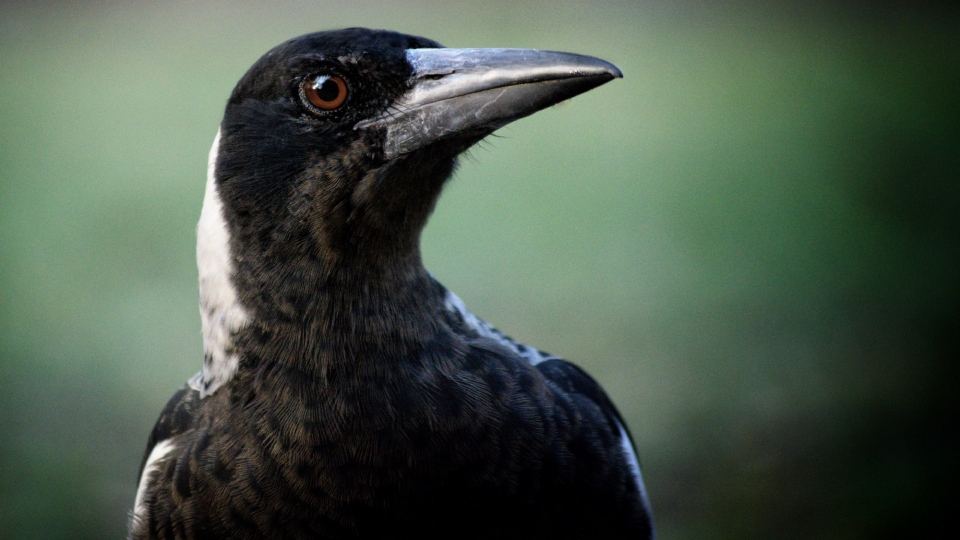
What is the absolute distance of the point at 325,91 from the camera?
3.10 feet

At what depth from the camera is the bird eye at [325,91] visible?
3.09 ft

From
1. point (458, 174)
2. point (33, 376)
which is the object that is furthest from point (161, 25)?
point (458, 174)

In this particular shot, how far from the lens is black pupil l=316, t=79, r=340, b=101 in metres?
0.94

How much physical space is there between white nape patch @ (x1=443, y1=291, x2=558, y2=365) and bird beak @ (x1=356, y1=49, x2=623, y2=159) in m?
0.27

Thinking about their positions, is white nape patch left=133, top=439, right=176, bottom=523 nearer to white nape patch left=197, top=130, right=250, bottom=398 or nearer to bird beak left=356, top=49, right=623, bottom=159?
white nape patch left=197, top=130, right=250, bottom=398

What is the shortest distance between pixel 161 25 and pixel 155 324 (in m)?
0.81

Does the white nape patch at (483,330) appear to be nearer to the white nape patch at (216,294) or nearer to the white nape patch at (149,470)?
the white nape patch at (216,294)

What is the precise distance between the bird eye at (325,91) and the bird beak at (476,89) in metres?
0.04

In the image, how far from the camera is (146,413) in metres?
2.16

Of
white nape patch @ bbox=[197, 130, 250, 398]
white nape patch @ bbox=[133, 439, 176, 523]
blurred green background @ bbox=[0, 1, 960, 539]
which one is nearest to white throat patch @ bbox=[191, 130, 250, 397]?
white nape patch @ bbox=[197, 130, 250, 398]

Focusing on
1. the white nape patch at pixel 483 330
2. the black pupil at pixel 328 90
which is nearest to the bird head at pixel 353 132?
the black pupil at pixel 328 90

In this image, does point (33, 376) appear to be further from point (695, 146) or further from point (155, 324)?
point (695, 146)

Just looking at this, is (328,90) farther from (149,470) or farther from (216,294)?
(149,470)

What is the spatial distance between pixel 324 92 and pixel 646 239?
143 cm
